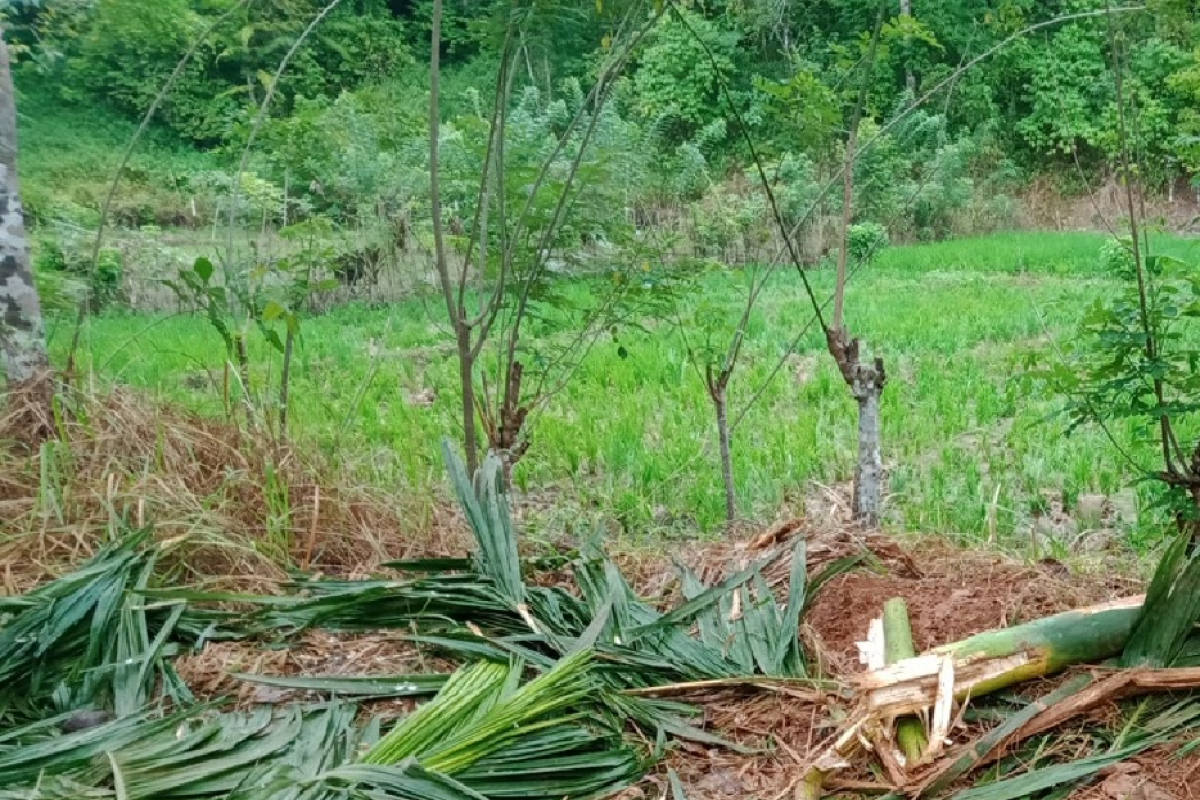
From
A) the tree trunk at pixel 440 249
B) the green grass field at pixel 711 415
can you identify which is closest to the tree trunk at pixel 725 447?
the green grass field at pixel 711 415

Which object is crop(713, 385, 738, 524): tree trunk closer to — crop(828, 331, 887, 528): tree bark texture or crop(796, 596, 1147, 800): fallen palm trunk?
crop(828, 331, 887, 528): tree bark texture

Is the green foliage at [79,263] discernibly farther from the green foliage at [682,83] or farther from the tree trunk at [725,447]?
the green foliage at [682,83]

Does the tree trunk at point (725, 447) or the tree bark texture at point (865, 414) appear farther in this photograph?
the tree trunk at point (725, 447)

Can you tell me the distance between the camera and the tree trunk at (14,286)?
9.07 ft

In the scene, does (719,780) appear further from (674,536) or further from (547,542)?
(674,536)

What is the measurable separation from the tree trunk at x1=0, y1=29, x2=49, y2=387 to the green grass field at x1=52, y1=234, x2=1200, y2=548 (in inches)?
8.8

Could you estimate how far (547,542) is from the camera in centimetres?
255

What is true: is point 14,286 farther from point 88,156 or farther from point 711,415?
point 88,156

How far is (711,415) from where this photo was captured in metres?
4.97

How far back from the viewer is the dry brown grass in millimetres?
2242

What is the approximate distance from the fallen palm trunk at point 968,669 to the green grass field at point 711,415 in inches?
48.2

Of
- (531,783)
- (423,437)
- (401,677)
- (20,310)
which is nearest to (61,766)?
(401,677)

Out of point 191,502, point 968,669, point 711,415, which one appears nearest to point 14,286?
point 191,502

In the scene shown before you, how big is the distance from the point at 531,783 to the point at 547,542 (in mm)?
1106
